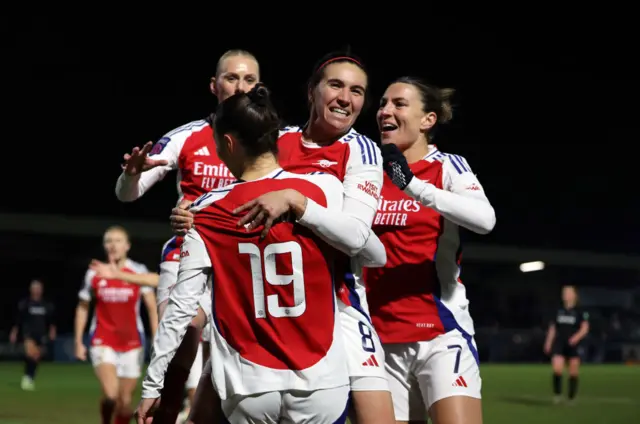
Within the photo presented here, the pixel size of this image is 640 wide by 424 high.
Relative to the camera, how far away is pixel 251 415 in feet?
10.9

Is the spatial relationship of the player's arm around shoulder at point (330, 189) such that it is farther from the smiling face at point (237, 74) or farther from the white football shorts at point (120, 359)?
the white football shorts at point (120, 359)

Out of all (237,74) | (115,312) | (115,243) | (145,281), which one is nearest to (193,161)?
(237,74)

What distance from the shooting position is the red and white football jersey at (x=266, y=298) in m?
3.27

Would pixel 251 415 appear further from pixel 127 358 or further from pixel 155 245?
pixel 155 245

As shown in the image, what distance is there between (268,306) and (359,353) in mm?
835

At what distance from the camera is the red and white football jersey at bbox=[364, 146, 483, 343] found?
4750mm

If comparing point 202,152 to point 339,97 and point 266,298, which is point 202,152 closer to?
point 339,97

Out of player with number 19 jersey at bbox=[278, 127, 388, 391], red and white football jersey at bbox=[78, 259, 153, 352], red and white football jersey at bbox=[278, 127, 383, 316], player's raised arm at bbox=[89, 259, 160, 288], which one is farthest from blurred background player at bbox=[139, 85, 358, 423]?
red and white football jersey at bbox=[78, 259, 153, 352]

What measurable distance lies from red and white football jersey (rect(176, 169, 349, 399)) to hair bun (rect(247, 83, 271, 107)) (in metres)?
0.25

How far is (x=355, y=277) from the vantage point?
405cm

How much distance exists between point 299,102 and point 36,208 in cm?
1081

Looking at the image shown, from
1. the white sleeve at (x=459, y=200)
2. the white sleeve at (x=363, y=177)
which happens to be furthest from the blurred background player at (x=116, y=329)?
the white sleeve at (x=363, y=177)

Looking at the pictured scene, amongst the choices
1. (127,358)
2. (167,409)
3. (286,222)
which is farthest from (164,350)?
(127,358)

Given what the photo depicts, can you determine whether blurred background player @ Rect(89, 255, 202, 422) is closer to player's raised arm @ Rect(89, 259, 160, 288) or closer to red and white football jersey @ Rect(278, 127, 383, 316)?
player's raised arm @ Rect(89, 259, 160, 288)
